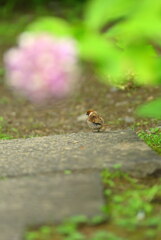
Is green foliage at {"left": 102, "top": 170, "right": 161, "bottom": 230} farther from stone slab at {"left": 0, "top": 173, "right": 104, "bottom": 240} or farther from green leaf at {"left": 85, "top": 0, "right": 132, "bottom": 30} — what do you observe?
green leaf at {"left": 85, "top": 0, "right": 132, "bottom": 30}

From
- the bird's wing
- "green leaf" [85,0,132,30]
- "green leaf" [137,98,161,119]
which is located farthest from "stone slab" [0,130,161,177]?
"green leaf" [85,0,132,30]

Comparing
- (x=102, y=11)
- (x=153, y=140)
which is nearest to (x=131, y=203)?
(x=102, y=11)

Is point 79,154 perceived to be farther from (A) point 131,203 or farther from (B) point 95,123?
(B) point 95,123

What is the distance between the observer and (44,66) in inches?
69.9

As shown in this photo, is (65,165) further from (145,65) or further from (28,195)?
(145,65)

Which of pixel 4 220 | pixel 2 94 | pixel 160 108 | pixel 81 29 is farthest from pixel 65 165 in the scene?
pixel 2 94

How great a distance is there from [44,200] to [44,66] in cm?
138

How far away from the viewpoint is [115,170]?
354 centimetres

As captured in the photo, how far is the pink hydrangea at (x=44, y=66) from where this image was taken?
1789 mm

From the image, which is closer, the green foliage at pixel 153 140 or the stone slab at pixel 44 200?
the stone slab at pixel 44 200

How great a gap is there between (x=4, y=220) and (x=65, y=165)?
933mm

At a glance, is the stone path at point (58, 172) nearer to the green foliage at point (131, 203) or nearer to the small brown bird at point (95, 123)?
the green foliage at point (131, 203)

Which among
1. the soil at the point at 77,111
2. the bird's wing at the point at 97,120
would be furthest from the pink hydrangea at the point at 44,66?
the soil at the point at 77,111

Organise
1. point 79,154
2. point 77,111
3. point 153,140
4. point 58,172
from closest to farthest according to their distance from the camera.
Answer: point 58,172 < point 79,154 < point 153,140 < point 77,111
